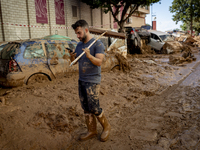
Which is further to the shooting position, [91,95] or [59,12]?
[59,12]

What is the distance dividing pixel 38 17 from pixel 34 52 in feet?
36.8

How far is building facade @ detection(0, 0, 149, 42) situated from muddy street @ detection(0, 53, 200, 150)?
871 cm

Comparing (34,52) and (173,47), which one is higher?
(173,47)

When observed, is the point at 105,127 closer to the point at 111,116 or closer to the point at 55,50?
the point at 111,116

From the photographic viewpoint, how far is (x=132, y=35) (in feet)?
50.4

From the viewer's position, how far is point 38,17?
15492 millimetres

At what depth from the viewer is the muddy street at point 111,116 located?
9.74 feet

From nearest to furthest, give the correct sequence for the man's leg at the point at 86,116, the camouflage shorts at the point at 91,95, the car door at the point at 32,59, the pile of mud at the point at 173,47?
the camouflage shorts at the point at 91,95
the man's leg at the point at 86,116
the car door at the point at 32,59
the pile of mud at the point at 173,47

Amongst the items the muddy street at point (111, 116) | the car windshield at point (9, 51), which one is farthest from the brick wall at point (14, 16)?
the muddy street at point (111, 116)

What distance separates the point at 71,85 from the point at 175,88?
3530mm

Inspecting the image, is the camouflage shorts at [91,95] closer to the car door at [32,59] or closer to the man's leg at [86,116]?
the man's leg at [86,116]

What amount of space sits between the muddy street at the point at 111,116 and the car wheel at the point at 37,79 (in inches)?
6.8

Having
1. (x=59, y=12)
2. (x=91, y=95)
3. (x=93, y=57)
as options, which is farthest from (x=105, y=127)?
(x=59, y=12)

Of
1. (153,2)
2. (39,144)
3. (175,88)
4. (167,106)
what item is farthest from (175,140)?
(153,2)
